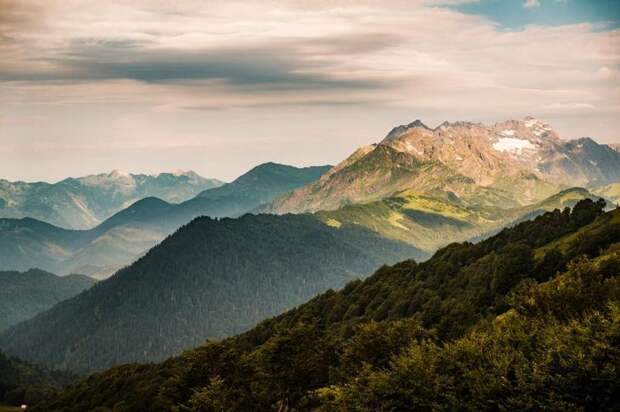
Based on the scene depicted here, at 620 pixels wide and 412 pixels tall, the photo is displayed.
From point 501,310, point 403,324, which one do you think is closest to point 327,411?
point 403,324

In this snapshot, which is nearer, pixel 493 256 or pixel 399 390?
pixel 399 390

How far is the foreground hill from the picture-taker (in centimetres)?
6994

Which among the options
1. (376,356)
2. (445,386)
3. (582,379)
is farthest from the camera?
(376,356)

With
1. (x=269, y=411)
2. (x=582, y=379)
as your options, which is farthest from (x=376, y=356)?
(x=582, y=379)

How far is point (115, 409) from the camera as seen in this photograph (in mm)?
190250

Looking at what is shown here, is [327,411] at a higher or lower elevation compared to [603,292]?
lower

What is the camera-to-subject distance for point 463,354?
83750mm

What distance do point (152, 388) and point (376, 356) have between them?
106559mm

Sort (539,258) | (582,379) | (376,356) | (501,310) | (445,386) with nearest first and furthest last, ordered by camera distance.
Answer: (582,379)
(445,386)
(376,356)
(501,310)
(539,258)

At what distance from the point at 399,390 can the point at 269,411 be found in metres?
40.0

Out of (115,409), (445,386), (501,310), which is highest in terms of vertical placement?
(445,386)

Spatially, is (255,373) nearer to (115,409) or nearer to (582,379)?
(582,379)

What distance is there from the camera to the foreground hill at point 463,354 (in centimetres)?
6994

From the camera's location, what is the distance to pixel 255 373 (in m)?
115
